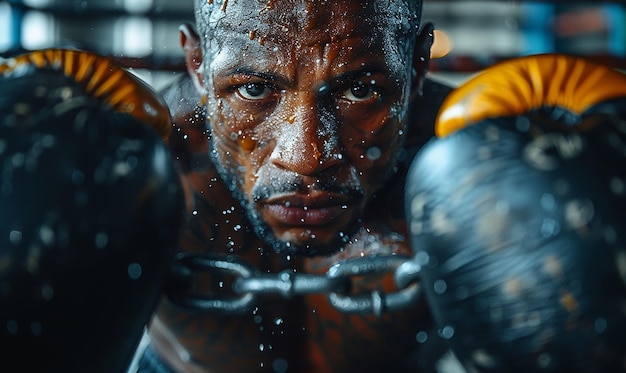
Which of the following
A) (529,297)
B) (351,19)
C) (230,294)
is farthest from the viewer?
(230,294)

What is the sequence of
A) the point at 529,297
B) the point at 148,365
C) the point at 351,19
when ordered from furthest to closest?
the point at 148,365
the point at 351,19
the point at 529,297

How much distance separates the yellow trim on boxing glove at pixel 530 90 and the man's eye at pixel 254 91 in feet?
1.23

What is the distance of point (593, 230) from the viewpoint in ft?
1.82

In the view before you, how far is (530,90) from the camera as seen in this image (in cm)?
62

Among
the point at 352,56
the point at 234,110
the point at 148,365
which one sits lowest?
the point at 148,365

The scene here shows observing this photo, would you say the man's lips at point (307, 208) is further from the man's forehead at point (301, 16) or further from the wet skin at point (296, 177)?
the man's forehead at point (301, 16)

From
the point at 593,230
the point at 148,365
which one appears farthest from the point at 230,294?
the point at 593,230

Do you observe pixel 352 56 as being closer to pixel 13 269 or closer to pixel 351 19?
pixel 351 19

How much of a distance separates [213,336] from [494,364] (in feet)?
2.12

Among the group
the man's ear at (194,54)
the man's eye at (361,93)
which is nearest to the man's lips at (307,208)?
the man's eye at (361,93)

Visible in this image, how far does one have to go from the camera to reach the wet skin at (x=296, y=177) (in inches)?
36.4

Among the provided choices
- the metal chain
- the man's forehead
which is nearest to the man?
the man's forehead

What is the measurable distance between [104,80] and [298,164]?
0.98ft

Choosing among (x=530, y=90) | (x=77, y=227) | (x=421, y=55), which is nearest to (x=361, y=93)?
(x=421, y=55)
